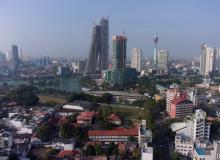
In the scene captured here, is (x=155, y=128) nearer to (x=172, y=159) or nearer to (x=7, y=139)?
(x=172, y=159)

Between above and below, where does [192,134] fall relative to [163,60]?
below

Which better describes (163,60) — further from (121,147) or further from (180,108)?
(121,147)

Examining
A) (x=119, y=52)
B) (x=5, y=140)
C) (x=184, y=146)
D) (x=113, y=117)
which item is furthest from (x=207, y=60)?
(x=5, y=140)

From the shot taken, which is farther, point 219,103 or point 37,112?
point 219,103

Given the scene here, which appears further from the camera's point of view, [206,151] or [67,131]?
[67,131]

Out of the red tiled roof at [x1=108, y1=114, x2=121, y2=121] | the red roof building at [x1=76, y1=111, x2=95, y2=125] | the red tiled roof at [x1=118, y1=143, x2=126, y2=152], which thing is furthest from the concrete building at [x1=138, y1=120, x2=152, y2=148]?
the red roof building at [x1=76, y1=111, x2=95, y2=125]

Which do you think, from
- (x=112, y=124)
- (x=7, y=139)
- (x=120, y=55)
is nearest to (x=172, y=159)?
(x=112, y=124)

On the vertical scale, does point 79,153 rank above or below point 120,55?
below

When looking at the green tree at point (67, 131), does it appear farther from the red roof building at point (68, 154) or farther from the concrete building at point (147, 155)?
the concrete building at point (147, 155)
